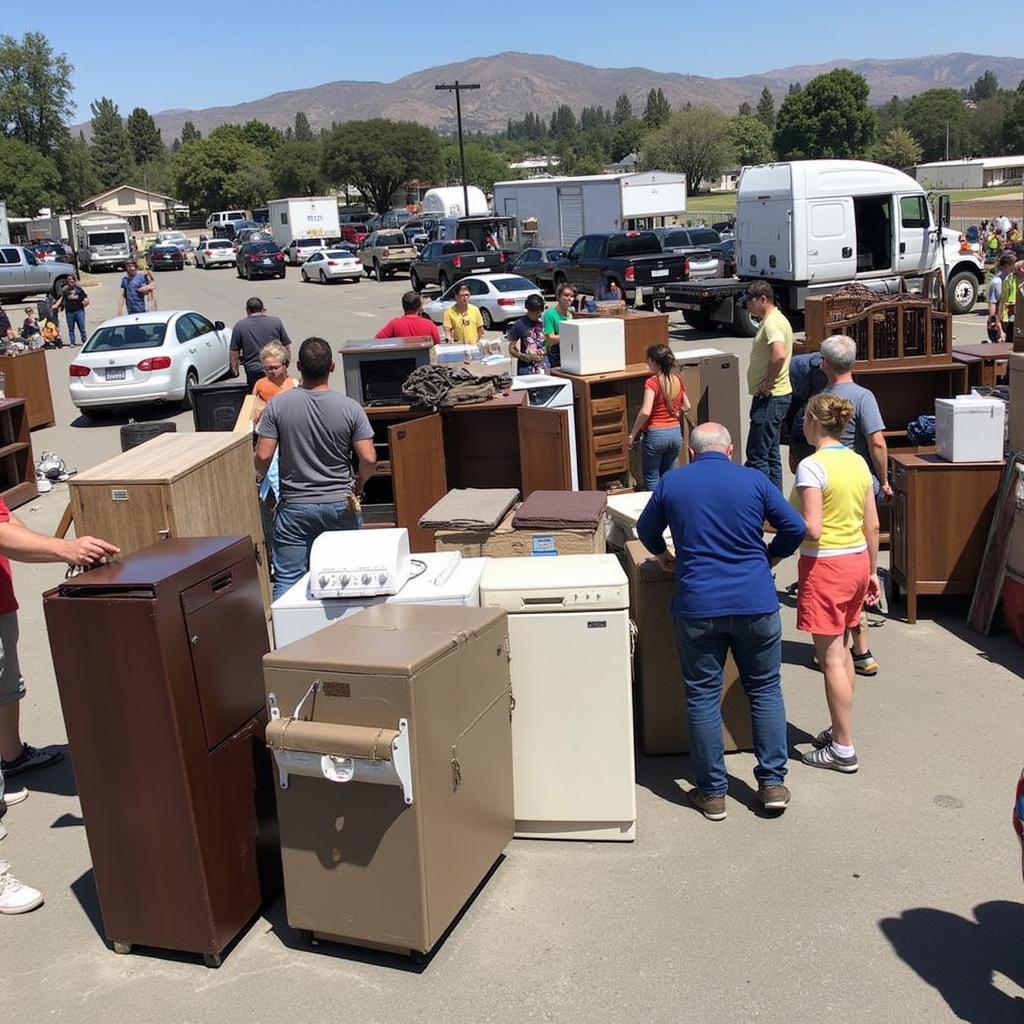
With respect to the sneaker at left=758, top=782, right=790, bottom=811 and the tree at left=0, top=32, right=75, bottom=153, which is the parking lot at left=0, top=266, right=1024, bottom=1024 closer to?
the sneaker at left=758, top=782, right=790, bottom=811

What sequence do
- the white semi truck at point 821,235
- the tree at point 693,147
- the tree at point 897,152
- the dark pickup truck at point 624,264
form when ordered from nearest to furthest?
the white semi truck at point 821,235 → the dark pickup truck at point 624,264 → the tree at point 897,152 → the tree at point 693,147

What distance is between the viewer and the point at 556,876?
4.79 metres

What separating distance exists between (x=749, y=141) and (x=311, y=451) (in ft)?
448

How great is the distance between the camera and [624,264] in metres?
26.2

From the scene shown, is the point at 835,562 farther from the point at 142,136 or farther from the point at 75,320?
the point at 142,136

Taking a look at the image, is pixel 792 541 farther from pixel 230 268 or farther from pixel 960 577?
pixel 230 268

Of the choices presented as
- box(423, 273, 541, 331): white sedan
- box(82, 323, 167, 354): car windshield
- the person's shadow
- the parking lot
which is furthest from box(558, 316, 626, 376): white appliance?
box(423, 273, 541, 331): white sedan

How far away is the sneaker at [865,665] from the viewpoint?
6.72 metres

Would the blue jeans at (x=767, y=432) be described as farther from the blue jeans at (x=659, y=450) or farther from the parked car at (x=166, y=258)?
the parked car at (x=166, y=258)

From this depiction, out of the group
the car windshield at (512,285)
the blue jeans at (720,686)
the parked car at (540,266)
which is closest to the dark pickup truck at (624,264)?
the parked car at (540,266)

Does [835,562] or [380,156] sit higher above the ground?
[380,156]

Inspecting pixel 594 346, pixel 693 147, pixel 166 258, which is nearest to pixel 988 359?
pixel 594 346

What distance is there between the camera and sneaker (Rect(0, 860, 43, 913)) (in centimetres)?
475

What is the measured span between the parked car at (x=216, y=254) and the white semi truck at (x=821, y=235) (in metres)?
40.5
